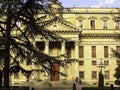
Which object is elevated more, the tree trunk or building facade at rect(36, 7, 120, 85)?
building facade at rect(36, 7, 120, 85)

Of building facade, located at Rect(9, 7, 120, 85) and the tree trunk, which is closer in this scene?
the tree trunk

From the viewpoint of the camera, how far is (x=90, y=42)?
276 ft

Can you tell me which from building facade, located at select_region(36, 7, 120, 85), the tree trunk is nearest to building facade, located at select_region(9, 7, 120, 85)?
building facade, located at select_region(36, 7, 120, 85)

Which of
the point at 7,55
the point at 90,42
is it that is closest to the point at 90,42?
the point at 90,42

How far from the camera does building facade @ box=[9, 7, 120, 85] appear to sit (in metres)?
80.8

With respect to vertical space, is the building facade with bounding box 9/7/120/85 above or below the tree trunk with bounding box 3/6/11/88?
above

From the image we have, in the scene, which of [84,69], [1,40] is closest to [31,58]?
[1,40]

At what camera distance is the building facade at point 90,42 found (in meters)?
80.8

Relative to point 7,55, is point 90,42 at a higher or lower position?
higher

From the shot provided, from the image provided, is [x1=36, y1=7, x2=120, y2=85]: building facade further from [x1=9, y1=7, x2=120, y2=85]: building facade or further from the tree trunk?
the tree trunk

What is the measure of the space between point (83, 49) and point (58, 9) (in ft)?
177

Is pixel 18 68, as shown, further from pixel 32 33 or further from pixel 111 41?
pixel 111 41

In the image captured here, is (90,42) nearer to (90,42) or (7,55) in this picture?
(90,42)

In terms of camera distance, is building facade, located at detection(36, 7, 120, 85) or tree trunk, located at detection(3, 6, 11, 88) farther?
building facade, located at detection(36, 7, 120, 85)
